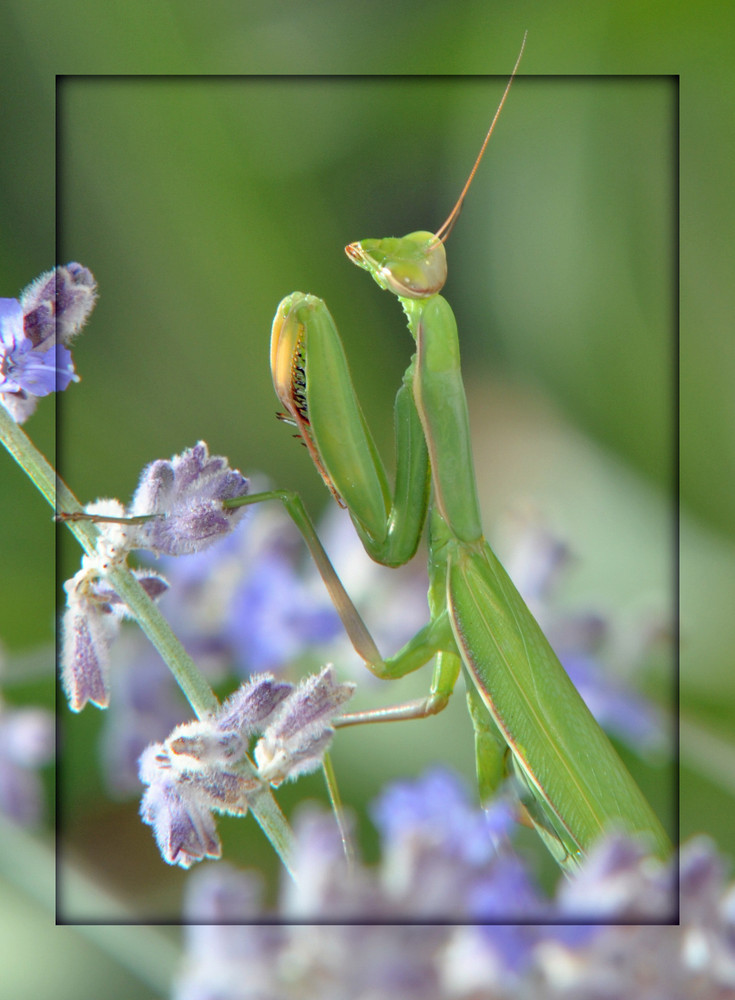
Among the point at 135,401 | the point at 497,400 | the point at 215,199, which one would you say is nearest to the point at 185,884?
the point at 135,401

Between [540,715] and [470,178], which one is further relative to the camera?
[470,178]

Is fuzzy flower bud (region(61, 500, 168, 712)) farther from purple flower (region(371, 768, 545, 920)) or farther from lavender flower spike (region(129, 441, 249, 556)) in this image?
purple flower (region(371, 768, 545, 920))

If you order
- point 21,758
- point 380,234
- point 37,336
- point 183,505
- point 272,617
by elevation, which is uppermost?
point 380,234

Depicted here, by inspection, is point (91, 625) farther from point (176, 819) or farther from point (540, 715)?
point (540, 715)

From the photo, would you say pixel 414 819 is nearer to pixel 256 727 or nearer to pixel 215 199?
pixel 256 727

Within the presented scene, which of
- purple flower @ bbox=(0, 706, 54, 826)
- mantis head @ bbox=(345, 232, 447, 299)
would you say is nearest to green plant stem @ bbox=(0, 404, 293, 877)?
purple flower @ bbox=(0, 706, 54, 826)

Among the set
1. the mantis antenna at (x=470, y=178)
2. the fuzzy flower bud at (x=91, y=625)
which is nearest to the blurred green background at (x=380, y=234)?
the mantis antenna at (x=470, y=178)

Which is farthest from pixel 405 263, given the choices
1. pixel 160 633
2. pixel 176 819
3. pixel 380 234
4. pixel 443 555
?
pixel 176 819
